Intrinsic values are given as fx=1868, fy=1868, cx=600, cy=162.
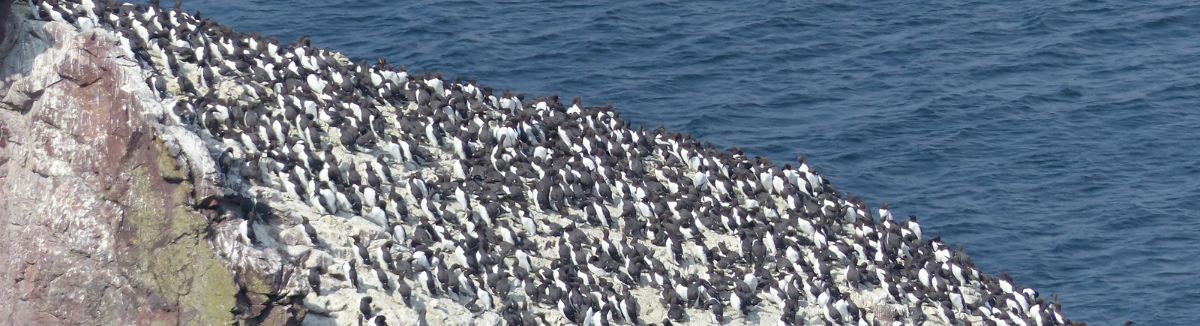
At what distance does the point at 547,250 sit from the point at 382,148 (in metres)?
4.05

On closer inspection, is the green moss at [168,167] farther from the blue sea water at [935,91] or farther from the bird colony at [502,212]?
the blue sea water at [935,91]

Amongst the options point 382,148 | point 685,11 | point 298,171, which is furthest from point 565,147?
point 685,11

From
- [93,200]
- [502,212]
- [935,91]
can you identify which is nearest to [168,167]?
[93,200]

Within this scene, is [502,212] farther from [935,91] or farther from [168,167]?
[935,91]

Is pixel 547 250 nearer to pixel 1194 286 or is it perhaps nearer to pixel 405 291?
pixel 405 291

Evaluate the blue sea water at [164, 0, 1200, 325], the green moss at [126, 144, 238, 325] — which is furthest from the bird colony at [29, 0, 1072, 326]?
the blue sea water at [164, 0, 1200, 325]

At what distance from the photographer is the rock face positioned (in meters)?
30.6

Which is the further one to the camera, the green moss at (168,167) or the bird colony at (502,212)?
the bird colony at (502,212)

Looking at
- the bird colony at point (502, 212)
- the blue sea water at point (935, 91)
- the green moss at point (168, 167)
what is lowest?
the blue sea water at point (935, 91)

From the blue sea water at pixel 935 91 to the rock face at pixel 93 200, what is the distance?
2203cm

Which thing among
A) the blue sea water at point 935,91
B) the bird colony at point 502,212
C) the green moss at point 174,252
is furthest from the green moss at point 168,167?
the blue sea water at point 935,91

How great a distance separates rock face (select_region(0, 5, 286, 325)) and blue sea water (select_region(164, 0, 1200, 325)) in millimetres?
22032

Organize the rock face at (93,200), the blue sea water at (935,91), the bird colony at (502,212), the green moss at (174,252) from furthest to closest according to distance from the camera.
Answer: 1. the blue sea water at (935,91)
2. the bird colony at (502,212)
3. the rock face at (93,200)
4. the green moss at (174,252)

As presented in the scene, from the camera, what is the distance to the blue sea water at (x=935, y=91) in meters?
47.2
